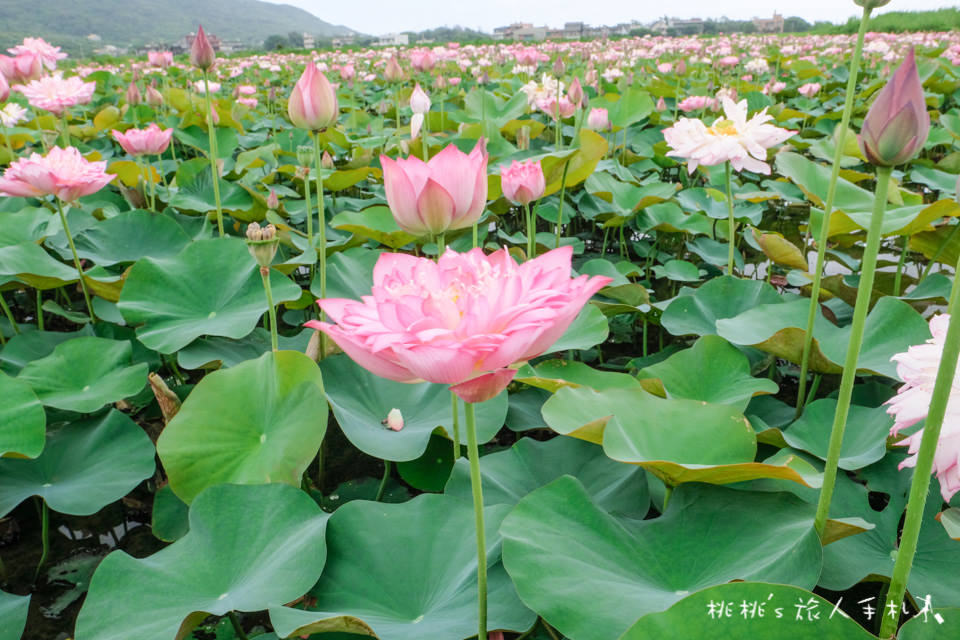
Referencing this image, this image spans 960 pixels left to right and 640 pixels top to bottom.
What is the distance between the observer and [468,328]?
0.55 meters

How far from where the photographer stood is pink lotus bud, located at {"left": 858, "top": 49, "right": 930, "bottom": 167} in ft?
1.69

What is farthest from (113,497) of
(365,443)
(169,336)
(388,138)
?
(388,138)

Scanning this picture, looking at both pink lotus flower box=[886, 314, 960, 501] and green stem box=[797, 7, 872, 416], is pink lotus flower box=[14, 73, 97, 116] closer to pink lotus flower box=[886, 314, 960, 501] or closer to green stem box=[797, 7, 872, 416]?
green stem box=[797, 7, 872, 416]

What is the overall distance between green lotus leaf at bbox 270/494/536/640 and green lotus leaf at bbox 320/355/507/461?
0.15 m

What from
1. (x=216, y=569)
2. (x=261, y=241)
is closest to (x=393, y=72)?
(x=261, y=241)

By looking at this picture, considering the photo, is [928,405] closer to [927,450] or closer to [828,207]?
[927,450]

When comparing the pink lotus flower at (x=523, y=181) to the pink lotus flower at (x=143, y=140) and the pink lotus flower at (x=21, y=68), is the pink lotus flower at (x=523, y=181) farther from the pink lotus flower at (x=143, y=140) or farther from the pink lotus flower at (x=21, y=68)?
the pink lotus flower at (x=21, y=68)

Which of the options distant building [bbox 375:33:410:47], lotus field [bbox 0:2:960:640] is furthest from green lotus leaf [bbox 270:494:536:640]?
distant building [bbox 375:33:410:47]

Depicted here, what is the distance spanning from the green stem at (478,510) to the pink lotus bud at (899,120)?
41 centimetres

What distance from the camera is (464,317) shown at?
1.79 feet

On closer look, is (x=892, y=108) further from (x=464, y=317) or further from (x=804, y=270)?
(x=804, y=270)

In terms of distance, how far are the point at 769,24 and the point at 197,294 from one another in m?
23.3

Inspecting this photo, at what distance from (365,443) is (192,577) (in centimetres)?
29

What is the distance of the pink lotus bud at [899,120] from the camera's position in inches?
A: 20.3
